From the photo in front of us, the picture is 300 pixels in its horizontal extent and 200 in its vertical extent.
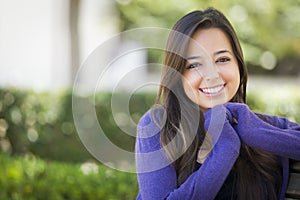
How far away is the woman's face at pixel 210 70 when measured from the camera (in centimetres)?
234

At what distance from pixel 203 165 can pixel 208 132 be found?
12 centimetres

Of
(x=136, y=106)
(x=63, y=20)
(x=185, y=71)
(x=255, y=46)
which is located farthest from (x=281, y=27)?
(x=185, y=71)

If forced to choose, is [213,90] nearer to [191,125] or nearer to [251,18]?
[191,125]

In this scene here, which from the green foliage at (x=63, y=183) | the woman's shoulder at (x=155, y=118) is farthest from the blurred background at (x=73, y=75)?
the woman's shoulder at (x=155, y=118)

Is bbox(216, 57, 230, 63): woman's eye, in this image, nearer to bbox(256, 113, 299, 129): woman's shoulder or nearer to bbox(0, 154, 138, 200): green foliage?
bbox(256, 113, 299, 129): woman's shoulder

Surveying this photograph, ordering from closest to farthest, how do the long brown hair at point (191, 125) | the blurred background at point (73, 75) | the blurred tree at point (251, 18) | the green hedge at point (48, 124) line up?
1. the long brown hair at point (191, 125)
2. the blurred background at point (73, 75)
3. the green hedge at point (48, 124)
4. the blurred tree at point (251, 18)

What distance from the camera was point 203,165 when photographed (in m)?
2.20

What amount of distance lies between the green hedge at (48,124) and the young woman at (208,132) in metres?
4.40

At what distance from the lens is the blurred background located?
4715 millimetres

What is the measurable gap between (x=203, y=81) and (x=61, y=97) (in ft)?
16.6

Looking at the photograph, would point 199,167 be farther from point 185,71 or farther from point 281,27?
point 281,27

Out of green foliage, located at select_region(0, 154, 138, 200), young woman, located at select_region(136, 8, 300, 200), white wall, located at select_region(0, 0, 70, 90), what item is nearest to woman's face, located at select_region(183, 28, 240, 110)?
young woman, located at select_region(136, 8, 300, 200)

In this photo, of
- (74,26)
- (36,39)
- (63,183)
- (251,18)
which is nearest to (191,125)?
(63,183)

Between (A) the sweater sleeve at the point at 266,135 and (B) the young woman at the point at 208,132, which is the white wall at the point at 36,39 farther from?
(A) the sweater sleeve at the point at 266,135
